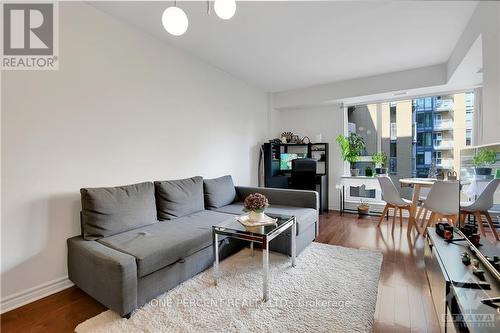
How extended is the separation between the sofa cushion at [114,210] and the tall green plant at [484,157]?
9.16 ft

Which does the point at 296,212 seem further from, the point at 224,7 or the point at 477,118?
the point at 477,118

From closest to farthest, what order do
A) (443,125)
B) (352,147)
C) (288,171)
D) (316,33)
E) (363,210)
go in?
(316,33), (443,125), (363,210), (352,147), (288,171)

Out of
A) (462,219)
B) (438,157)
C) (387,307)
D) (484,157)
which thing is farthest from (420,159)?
(387,307)

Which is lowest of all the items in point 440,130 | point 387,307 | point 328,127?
point 387,307

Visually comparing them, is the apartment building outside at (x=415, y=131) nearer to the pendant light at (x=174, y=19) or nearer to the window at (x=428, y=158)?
the window at (x=428, y=158)

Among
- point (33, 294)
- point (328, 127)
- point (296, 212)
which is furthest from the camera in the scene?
point (328, 127)

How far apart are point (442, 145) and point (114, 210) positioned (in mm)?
5131

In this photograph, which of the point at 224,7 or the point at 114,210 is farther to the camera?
the point at 114,210

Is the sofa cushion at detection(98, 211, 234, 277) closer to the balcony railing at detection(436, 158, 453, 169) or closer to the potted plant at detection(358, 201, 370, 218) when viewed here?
the potted plant at detection(358, 201, 370, 218)

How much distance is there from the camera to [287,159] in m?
5.28

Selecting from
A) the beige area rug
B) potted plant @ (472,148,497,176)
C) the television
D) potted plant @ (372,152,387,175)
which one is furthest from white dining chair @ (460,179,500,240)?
the television

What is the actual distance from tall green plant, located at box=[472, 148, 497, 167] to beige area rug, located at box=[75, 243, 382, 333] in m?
1.25

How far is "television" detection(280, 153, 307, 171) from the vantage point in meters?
5.24

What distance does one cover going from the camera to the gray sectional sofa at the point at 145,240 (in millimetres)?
1682
